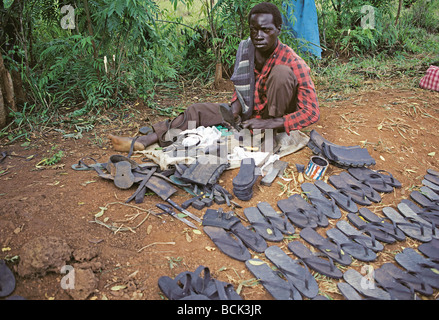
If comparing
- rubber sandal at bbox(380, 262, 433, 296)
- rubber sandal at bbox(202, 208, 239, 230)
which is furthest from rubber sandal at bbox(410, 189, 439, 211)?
rubber sandal at bbox(202, 208, 239, 230)

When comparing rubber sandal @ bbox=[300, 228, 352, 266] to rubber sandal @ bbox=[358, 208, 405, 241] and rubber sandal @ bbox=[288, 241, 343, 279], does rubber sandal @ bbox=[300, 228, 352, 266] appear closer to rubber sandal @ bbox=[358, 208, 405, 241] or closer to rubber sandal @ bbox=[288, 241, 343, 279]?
rubber sandal @ bbox=[288, 241, 343, 279]

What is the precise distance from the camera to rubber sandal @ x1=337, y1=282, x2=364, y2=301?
1.71 meters

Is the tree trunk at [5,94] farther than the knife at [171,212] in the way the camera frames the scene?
Yes

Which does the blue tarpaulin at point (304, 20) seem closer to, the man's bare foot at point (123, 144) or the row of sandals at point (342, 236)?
the row of sandals at point (342, 236)

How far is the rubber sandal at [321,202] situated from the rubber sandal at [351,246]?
17cm

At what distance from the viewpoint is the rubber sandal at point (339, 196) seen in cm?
239

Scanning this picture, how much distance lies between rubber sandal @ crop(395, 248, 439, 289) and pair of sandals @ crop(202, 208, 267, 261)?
859 mm

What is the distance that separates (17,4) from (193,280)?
3.44 m

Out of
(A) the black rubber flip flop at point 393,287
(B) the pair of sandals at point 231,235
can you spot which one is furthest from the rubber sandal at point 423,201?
(B) the pair of sandals at point 231,235

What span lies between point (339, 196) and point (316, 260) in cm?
75

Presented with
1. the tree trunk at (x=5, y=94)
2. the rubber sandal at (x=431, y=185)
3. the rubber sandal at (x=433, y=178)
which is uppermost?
the tree trunk at (x=5, y=94)

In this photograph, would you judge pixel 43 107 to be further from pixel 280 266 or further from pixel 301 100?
pixel 280 266

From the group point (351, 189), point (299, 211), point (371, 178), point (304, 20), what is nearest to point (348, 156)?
point (371, 178)

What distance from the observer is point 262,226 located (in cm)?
217
